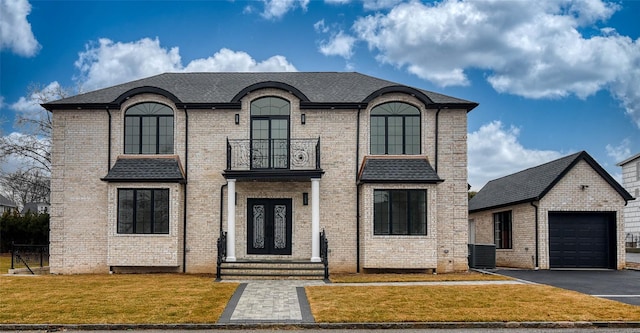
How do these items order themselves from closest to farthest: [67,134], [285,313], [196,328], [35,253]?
[196,328] → [285,313] → [67,134] → [35,253]

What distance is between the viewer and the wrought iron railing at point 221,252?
16312 millimetres

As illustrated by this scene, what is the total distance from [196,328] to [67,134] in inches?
461

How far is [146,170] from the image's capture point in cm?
1778

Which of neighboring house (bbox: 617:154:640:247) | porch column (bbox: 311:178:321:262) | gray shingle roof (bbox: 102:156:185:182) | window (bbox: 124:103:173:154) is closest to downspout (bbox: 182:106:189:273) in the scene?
gray shingle roof (bbox: 102:156:185:182)

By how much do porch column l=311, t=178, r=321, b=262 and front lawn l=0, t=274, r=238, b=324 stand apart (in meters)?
3.43

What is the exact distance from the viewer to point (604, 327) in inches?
375

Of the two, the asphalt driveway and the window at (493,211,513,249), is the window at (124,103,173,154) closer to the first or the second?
the asphalt driveway

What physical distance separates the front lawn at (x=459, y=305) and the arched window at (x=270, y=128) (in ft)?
19.6

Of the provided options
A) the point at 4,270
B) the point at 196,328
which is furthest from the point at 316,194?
the point at 4,270

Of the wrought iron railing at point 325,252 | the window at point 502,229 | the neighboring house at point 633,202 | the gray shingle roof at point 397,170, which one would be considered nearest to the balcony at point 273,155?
the gray shingle roof at point 397,170

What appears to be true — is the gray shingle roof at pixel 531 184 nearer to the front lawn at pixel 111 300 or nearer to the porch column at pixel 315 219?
the porch column at pixel 315 219

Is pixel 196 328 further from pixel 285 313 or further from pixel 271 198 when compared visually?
pixel 271 198

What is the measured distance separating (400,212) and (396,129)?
114 inches

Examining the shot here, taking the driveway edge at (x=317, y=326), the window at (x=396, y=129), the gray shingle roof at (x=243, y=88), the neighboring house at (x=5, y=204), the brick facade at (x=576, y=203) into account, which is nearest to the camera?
the driveway edge at (x=317, y=326)
